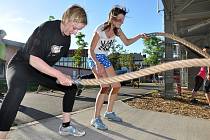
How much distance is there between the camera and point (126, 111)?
24.7 feet

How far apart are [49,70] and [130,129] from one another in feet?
8.23

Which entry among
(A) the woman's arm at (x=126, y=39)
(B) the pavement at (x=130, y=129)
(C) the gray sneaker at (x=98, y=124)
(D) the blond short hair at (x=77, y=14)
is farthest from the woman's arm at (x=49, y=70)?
(A) the woman's arm at (x=126, y=39)

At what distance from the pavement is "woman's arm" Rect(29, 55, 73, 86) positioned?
5.05 ft

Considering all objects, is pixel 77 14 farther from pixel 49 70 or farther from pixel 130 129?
pixel 130 129

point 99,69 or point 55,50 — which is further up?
point 55,50

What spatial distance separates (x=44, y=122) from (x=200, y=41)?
705 inches

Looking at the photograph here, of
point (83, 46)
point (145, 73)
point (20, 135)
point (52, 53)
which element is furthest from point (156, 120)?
point (83, 46)

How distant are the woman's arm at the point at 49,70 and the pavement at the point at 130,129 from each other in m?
Answer: 1.54

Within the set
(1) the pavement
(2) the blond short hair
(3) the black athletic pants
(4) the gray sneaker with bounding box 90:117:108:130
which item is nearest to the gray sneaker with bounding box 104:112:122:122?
(1) the pavement

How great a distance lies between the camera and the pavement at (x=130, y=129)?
Result: 4.83 m

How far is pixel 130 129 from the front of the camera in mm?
5441

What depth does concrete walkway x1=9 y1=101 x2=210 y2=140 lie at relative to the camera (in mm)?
4828

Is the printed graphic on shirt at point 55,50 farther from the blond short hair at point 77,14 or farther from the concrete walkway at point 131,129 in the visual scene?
the concrete walkway at point 131,129

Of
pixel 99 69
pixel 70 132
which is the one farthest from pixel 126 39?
pixel 70 132
